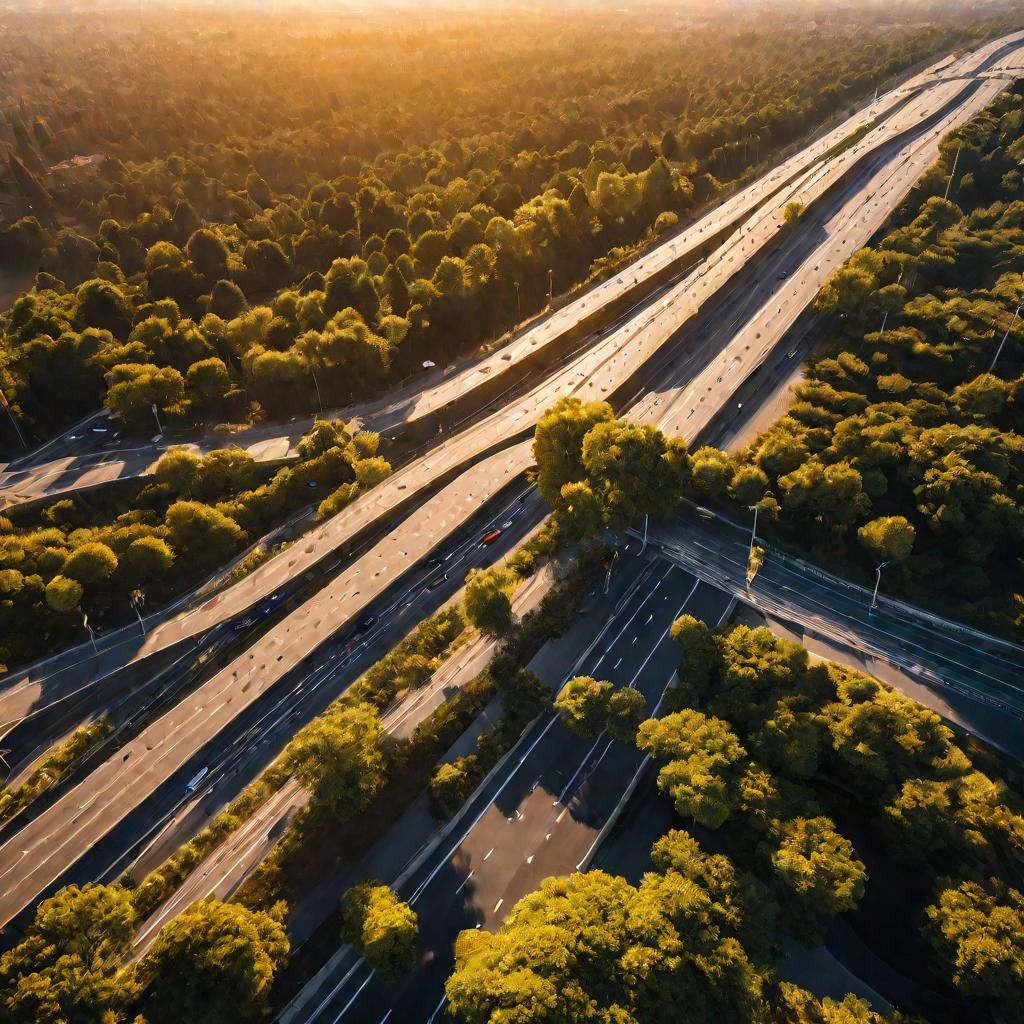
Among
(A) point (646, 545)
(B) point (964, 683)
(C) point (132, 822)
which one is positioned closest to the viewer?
(C) point (132, 822)

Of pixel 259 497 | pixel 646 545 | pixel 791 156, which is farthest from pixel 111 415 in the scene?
pixel 791 156

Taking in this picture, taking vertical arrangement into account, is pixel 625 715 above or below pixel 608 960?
above

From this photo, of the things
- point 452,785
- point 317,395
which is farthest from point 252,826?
point 317,395

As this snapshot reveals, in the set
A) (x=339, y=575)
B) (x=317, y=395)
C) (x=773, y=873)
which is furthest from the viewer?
(x=317, y=395)

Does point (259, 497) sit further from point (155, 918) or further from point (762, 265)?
point (762, 265)

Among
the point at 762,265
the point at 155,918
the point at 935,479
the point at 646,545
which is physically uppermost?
the point at 762,265

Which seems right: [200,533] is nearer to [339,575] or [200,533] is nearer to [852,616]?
[339,575]
